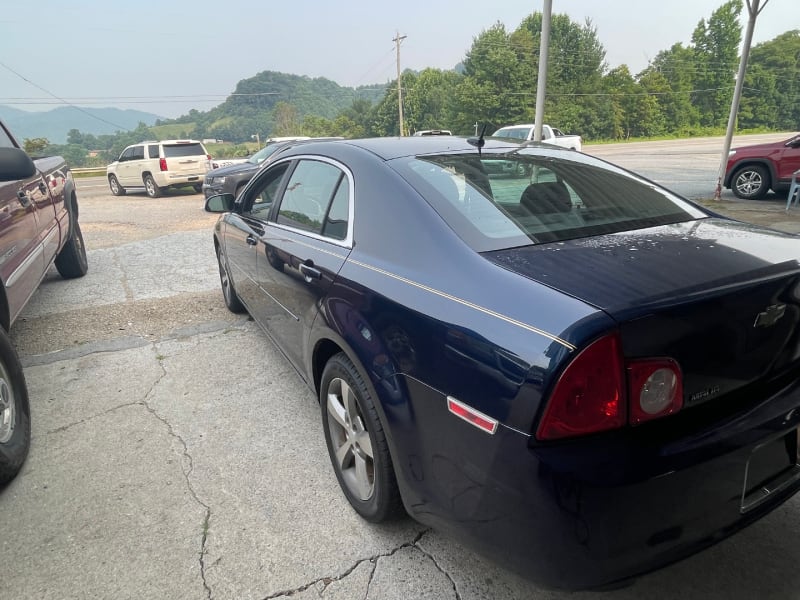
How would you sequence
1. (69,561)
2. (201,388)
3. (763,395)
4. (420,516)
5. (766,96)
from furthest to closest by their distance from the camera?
(766,96) → (201,388) → (69,561) → (420,516) → (763,395)

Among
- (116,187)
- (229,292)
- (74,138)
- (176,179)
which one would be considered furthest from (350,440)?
(74,138)

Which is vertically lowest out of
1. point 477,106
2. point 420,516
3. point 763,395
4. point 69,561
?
point 69,561

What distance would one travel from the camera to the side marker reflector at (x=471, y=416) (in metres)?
1.41

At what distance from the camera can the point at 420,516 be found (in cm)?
183

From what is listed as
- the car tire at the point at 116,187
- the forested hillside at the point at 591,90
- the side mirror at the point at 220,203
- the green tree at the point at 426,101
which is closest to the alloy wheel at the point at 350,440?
the side mirror at the point at 220,203

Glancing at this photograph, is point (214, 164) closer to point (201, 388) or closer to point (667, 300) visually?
point (201, 388)

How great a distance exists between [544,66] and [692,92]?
6610 cm

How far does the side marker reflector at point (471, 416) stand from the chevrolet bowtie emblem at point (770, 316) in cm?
87

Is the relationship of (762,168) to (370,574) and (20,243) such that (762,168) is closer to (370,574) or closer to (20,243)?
(370,574)

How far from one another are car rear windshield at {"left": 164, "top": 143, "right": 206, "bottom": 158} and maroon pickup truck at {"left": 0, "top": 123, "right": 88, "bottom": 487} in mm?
9926

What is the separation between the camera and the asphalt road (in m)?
1.93

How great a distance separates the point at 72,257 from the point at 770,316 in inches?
269

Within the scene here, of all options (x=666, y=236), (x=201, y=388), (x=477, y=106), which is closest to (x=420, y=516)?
(x=666, y=236)

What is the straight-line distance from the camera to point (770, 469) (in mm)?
1606
